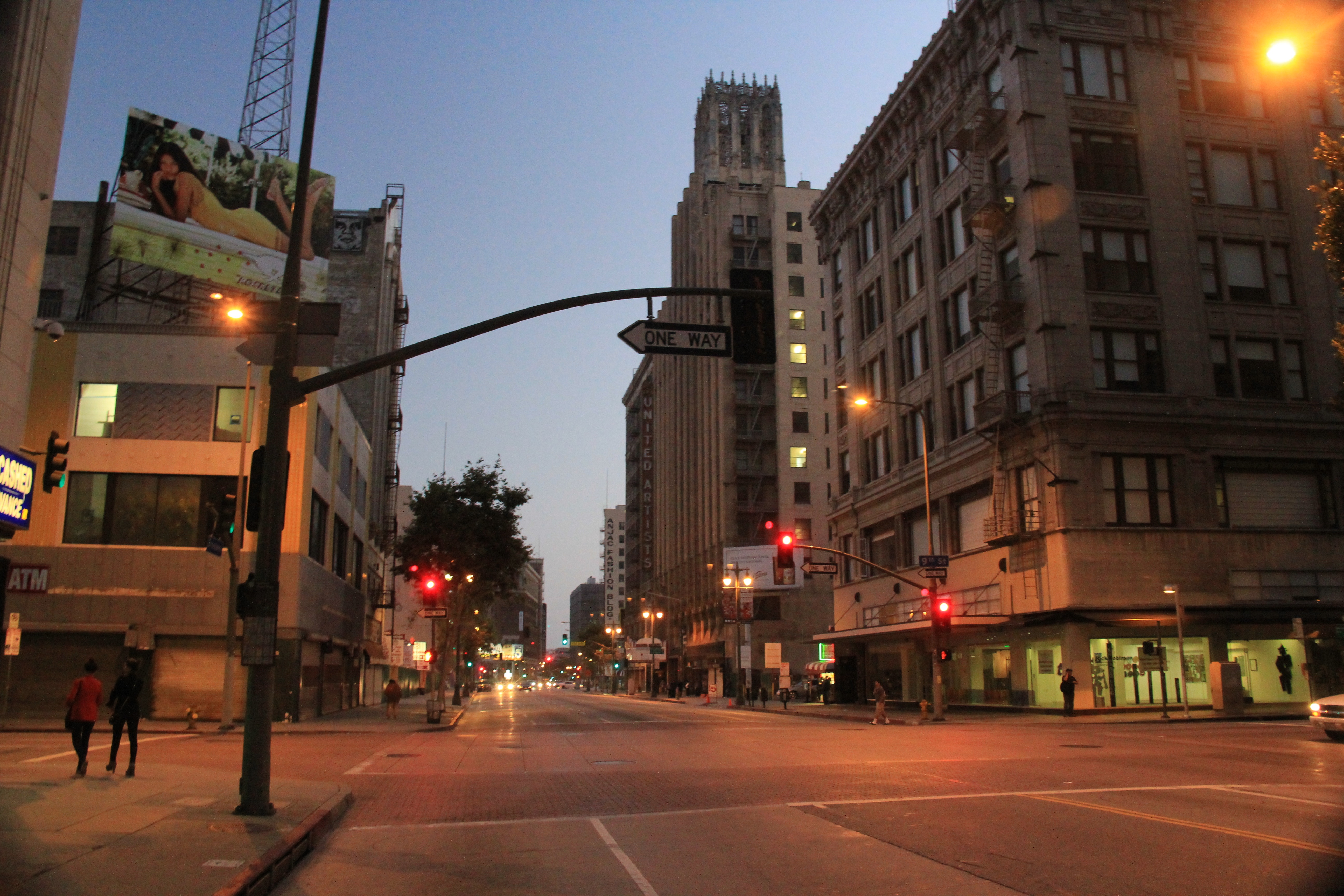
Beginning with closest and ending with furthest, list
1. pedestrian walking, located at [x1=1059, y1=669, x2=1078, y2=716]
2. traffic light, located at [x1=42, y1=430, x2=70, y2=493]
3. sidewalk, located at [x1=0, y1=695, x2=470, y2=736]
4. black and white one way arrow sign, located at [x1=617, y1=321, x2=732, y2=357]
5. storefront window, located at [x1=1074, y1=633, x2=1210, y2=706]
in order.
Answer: black and white one way arrow sign, located at [x1=617, y1=321, x2=732, y2=357]
traffic light, located at [x1=42, y1=430, x2=70, y2=493]
sidewalk, located at [x1=0, y1=695, x2=470, y2=736]
pedestrian walking, located at [x1=1059, y1=669, x2=1078, y2=716]
storefront window, located at [x1=1074, y1=633, x2=1210, y2=706]

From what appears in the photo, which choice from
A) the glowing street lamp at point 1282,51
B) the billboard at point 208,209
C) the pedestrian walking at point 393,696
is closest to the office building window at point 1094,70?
the glowing street lamp at point 1282,51

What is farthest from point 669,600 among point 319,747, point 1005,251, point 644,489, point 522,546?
point 319,747

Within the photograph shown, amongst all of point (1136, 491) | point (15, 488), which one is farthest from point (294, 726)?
point (1136, 491)

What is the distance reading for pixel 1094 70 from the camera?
143 feet

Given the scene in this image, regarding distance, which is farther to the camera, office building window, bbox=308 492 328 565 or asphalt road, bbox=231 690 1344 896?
office building window, bbox=308 492 328 565

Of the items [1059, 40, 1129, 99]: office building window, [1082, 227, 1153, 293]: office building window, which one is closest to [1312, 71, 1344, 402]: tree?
[1082, 227, 1153, 293]: office building window

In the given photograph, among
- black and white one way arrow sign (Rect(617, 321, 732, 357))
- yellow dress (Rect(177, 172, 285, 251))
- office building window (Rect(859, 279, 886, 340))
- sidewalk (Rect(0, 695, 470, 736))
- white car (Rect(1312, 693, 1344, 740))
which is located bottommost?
sidewalk (Rect(0, 695, 470, 736))

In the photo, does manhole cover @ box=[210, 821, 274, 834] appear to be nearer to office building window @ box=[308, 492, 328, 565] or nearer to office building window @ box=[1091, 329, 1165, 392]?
office building window @ box=[308, 492, 328, 565]

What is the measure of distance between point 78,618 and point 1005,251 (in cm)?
3822

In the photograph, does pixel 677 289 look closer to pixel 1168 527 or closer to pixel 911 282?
pixel 1168 527

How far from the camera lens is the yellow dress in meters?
54.4

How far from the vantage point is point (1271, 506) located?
4116cm

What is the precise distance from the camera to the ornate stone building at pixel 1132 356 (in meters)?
38.8

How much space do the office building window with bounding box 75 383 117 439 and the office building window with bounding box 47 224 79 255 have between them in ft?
76.2
